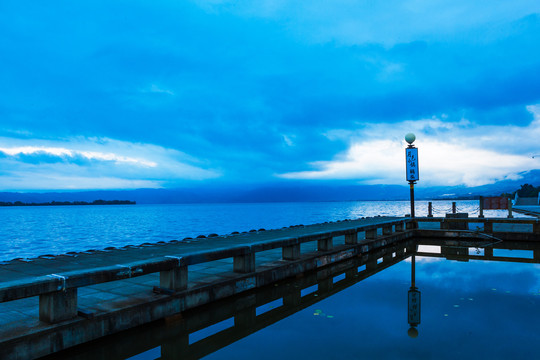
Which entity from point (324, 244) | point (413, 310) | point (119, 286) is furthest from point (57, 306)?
point (324, 244)

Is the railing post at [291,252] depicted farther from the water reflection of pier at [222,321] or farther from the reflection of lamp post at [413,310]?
the reflection of lamp post at [413,310]

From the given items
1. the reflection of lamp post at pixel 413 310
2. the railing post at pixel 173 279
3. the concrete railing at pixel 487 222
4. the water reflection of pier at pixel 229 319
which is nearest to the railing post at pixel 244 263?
the water reflection of pier at pixel 229 319

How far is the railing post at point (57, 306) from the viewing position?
5.34 meters

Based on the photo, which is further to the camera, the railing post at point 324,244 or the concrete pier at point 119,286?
the railing post at point 324,244

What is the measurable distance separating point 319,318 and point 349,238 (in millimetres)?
7768

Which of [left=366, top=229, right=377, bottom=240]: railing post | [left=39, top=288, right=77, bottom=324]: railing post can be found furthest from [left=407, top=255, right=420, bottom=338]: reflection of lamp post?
[left=366, top=229, right=377, bottom=240]: railing post

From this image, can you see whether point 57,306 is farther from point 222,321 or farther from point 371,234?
point 371,234

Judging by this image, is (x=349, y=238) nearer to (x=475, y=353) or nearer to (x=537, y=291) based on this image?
(x=537, y=291)

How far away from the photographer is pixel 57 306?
5398 millimetres

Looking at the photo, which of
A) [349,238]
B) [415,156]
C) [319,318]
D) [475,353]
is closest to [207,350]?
[319,318]

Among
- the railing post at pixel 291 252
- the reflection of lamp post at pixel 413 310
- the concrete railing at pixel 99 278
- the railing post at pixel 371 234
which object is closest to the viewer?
the concrete railing at pixel 99 278

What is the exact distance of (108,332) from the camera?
5.90 metres

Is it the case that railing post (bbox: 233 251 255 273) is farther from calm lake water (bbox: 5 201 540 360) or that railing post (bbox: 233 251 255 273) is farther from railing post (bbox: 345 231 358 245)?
railing post (bbox: 345 231 358 245)

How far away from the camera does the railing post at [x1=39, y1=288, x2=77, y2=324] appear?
534cm
